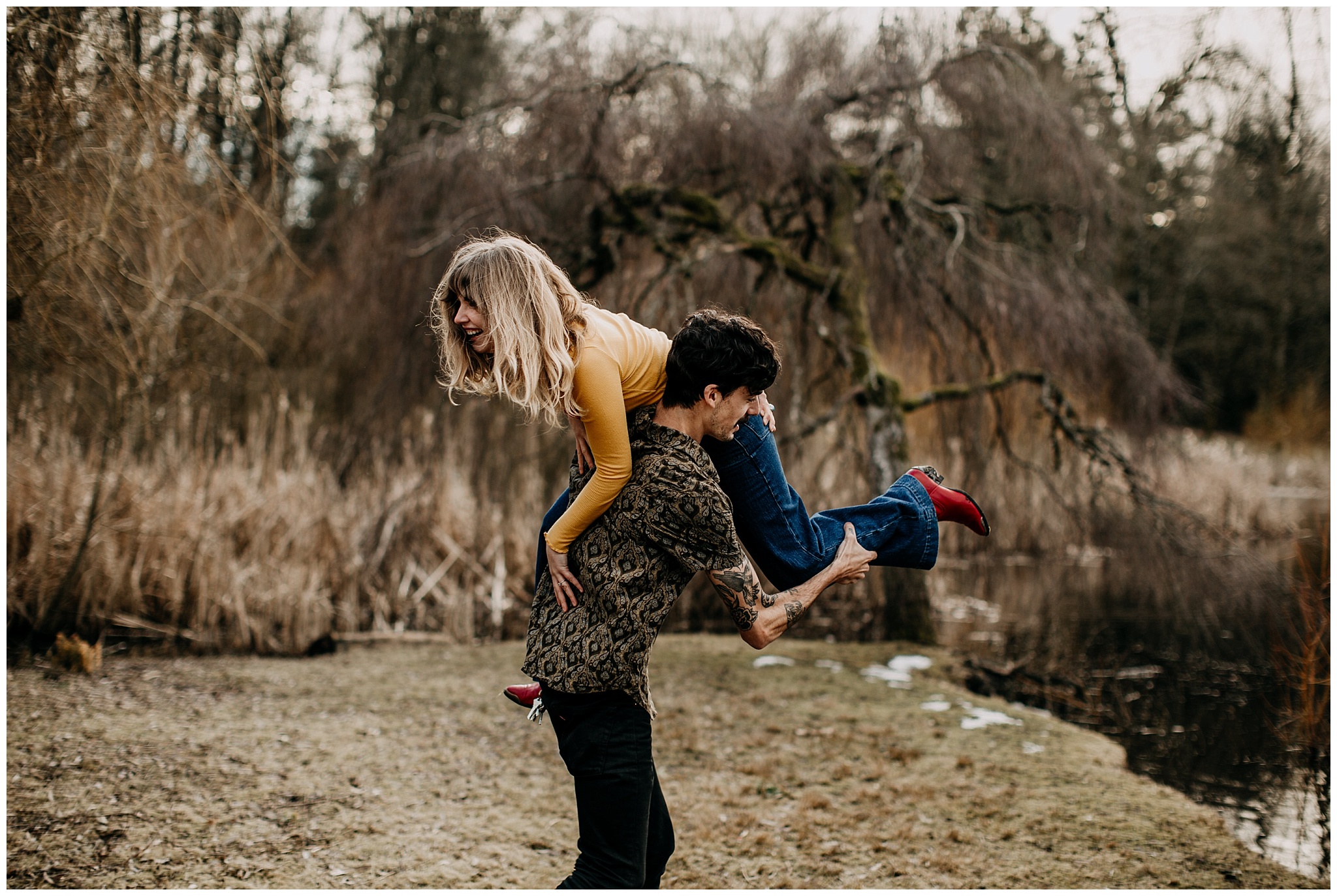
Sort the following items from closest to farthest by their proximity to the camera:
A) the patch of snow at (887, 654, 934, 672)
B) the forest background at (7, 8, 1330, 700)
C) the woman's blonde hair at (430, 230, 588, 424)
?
the woman's blonde hair at (430, 230, 588, 424), the forest background at (7, 8, 1330, 700), the patch of snow at (887, 654, 934, 672)

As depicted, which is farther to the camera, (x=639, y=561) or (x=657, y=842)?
(x=657, y=842)

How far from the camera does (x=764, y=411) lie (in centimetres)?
224

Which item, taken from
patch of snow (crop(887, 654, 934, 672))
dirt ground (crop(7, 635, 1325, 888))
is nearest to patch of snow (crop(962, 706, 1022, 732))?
dirt ground (crop(7, 635, 1325, 888))

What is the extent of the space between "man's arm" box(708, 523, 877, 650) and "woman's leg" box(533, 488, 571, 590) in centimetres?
38

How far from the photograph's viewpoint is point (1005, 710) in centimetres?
456

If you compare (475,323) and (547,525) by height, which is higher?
(475,323)

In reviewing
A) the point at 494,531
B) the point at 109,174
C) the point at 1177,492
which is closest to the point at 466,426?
the point at 494,531

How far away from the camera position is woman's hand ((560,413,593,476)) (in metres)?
2.08

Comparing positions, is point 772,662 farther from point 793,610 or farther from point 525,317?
point 525,317

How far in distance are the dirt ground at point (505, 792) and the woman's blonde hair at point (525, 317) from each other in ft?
5.43

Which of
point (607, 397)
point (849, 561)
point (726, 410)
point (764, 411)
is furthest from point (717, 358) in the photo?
point (849, 561)

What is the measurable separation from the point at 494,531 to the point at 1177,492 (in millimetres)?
6375

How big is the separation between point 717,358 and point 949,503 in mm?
806

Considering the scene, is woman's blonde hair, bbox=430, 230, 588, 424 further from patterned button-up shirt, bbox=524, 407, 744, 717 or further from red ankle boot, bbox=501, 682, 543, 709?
red ankle boot, bbox=501, 682, 543, 709
